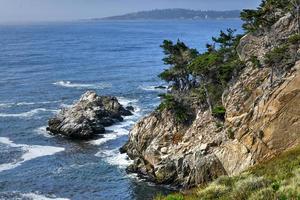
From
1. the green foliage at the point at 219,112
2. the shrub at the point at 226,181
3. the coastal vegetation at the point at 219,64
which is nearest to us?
the shrub at the point at 226,181

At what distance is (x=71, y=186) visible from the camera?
54.4m

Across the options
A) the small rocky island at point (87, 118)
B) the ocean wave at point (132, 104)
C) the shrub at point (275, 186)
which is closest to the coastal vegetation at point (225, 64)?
the shrub at point (275, 186)

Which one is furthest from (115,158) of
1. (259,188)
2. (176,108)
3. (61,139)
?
(259,188)

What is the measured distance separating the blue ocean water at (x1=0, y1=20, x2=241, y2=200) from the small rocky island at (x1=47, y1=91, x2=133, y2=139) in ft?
6.19

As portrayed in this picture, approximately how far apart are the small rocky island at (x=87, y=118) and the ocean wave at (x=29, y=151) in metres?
6.25

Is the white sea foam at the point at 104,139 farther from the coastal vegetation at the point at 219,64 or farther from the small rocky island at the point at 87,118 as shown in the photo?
the coastal vegetation at the point at 219,64

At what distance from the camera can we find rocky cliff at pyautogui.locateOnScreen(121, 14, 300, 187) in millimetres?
43812

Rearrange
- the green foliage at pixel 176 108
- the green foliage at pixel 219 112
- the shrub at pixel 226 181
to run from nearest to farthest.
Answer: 1. the shrub at pixel 226 181
2. the green foliage at pixel 219 112
3. the green foliage at pixel 176 108

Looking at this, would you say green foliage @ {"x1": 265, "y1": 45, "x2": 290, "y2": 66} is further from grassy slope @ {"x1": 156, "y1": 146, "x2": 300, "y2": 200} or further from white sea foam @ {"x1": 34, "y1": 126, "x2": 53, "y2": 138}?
white sea foam @ {"x1": 34, "y1": 126, "x2": 53, "y2": 138}

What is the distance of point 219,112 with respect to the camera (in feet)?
176

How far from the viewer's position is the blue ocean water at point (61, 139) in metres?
53.9

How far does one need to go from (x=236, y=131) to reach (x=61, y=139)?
34.0 m

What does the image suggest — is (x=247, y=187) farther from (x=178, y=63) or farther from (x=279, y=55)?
(x=178, y=63)

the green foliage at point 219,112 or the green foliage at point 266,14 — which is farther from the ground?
the green foliage at point 266,14
